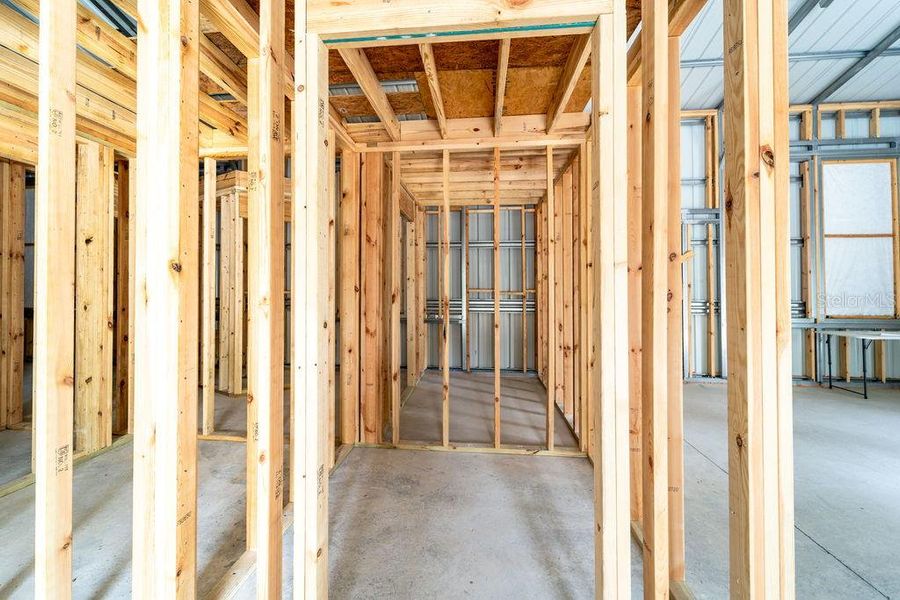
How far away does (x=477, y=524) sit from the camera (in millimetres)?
2133

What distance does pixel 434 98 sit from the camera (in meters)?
2.57

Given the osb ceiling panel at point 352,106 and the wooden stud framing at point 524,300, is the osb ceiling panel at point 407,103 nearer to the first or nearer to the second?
the osb ceiling panel at point 352,106

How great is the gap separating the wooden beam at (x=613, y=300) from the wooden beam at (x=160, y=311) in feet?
4.89

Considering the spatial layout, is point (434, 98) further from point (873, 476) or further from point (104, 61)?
point (873, 476)

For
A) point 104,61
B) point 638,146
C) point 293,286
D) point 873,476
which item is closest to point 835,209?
point 873,476

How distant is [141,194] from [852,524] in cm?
405

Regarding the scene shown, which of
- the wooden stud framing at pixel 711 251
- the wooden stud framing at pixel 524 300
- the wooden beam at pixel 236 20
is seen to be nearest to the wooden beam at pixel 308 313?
the wooden beam at pixel 236 20

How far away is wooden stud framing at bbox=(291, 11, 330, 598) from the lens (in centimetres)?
136

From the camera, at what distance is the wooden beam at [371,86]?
6.61 ft

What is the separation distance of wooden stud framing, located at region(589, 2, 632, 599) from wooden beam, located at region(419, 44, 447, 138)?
3.51ft

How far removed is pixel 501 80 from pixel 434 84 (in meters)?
0.44

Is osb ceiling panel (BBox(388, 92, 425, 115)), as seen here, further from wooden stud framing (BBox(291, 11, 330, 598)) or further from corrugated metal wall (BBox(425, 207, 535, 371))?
corrugated metal wall (BBox(425, 207, 535, 371))

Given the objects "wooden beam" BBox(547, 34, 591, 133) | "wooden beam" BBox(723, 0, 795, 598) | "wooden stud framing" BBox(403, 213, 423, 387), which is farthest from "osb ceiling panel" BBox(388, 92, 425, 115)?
"wooden stud framing" BBox(403, 213, 423, 387)

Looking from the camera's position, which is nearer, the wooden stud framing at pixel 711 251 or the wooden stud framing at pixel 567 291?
the wooden stud framing at pixel 567 291
